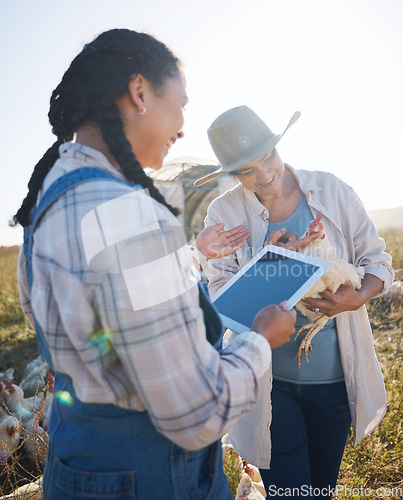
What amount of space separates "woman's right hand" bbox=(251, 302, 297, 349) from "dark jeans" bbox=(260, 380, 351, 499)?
1124 mm

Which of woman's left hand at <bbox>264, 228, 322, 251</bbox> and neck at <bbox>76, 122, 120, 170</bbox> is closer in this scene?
neck at <bbox>76, 122, 120, 170</bbox>

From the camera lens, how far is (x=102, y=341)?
100 cm

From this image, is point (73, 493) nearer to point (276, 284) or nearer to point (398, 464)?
point (276, 284)

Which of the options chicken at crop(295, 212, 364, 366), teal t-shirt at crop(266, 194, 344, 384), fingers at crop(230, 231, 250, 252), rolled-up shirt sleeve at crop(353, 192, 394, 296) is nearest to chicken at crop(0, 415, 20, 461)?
teal t-shirt at crop(266, 194, 344, 384)

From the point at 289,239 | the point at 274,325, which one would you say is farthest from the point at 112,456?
the point at 289,239

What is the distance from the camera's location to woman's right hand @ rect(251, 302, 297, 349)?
130cm

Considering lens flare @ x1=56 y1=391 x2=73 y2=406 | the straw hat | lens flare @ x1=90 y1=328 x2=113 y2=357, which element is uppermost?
the straw hat

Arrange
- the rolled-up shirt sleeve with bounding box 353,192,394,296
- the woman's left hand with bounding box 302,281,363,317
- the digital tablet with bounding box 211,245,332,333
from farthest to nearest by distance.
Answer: the rolled-up shirt sleeve with bounding box 353,192,394,296 < the woman's left hand with bounding box 302,281,363,317 < the digital tablet with bounding box 211,245,332,333

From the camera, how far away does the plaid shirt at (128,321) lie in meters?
0.94

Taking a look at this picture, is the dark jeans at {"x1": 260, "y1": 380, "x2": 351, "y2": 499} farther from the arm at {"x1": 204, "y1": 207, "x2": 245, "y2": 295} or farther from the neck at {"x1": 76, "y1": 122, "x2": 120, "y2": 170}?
the neck at {"x1": 76, "y1": 122, "x2": 120, "y2": 170}

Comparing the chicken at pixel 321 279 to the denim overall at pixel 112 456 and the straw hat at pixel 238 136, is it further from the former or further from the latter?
the denim overall at pixel 112 456

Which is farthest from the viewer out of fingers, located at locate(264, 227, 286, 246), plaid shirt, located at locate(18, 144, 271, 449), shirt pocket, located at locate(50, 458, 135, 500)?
fingers, located at locate(264, 227, 286, 246)

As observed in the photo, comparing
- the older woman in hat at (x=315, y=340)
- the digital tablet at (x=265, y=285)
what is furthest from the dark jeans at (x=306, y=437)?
the digital tablet at (x=265, y=285)

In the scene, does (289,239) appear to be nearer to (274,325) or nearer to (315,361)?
(315,361)
